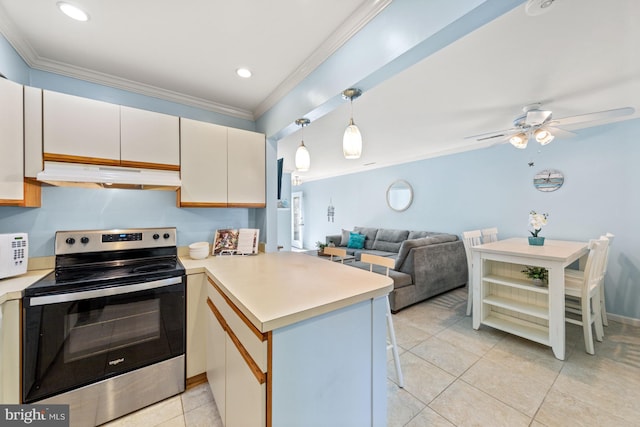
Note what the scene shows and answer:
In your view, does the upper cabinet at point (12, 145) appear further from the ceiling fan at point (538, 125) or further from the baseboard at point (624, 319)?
the baseboard at point (624, 319)

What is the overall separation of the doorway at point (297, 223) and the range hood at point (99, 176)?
687 cm

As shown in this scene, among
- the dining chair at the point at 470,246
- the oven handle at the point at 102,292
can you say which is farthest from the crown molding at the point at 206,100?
the dining chair at the point at 470,246

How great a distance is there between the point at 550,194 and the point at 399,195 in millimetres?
2581

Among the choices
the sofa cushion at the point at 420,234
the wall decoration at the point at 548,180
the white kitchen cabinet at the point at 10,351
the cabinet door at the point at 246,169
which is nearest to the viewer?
the white kitchen cabinet at the point at 10,351

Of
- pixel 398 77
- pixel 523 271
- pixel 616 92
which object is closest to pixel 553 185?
pixel 616 92

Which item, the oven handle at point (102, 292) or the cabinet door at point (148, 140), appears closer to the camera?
the oven handle at point (102, 292)

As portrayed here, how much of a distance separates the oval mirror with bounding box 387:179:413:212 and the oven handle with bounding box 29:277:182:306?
15.7 feet

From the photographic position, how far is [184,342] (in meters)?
1.74

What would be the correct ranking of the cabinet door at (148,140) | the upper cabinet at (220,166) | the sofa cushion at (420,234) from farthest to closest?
the sofa cushion at (420,234), the upper cabinet at (220,166), the cabinet door at (148,140)

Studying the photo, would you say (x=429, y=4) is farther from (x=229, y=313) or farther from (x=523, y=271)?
(x=523, y=271)

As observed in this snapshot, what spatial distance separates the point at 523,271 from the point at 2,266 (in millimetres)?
4391

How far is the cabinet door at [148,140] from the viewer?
1.83 metres

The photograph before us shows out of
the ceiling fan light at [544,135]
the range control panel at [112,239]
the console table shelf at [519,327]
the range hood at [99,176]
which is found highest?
the ceiling fan light at [544,135]

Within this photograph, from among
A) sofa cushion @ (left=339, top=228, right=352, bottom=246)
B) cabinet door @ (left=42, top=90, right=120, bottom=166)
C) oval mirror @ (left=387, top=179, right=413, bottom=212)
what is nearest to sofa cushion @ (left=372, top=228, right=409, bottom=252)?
oval mirror @ (left=387, top=179, right=413, bottom=212)
